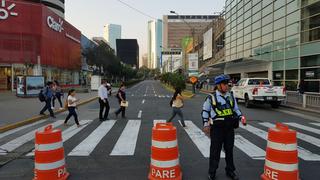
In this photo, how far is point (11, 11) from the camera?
150 ft

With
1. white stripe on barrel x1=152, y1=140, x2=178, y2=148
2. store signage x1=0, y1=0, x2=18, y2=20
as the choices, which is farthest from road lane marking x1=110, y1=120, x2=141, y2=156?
store signage x1=0, y1=0, x2=18, y2=20

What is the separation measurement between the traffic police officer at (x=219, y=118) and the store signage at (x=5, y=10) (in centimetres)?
4520

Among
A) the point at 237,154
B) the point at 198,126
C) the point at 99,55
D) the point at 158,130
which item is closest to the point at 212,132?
the point at 158,130

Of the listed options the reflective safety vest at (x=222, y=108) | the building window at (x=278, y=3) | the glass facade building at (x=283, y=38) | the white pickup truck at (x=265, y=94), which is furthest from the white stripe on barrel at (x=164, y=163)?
the building window at (x=278, y=3)

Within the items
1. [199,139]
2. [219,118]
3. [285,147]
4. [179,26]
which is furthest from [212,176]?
[179,26]

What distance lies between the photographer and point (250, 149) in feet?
28.4

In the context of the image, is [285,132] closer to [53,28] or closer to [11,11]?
[11,11]

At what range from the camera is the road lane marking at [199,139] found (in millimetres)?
8380

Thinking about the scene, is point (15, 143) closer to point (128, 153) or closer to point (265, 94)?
point (128, 153)

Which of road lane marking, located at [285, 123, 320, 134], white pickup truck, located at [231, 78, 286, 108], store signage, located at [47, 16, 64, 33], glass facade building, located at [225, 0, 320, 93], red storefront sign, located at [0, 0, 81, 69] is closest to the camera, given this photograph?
road lane marking, located at [285, 123, 320, 134]

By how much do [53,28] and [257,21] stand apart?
101ft

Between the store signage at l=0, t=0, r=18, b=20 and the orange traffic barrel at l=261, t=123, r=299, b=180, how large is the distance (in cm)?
4612

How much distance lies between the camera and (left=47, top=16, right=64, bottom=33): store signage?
2028 inches

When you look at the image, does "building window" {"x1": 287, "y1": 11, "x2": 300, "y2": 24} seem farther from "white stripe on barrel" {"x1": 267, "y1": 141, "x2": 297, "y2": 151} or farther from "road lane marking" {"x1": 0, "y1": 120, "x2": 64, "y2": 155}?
"white stripe on barrel" {"x1": 267, "y1": 141, "x2": 297, "y2": 151}
